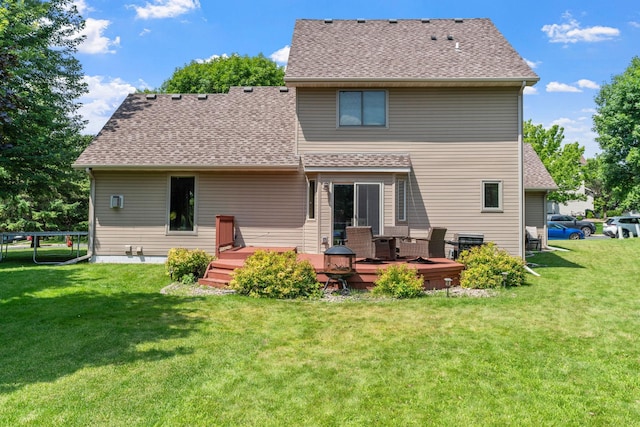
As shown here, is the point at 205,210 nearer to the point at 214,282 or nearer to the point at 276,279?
the point at 214,282

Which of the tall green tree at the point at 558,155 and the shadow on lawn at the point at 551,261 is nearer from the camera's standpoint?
the shadow on lawn at the point at 551,261

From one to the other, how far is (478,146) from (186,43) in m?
13.1

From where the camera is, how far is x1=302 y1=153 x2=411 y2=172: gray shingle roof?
415 inches

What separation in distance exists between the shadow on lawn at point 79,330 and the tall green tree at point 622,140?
29.8 meters

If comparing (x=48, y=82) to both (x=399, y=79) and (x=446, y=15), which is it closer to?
(x=399, y=79)

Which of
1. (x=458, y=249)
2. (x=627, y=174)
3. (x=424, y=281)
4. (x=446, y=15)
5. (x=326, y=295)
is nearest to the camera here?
(x=326, y=295)

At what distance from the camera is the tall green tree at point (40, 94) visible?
1326 centimetres

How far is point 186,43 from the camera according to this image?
54.4 feet

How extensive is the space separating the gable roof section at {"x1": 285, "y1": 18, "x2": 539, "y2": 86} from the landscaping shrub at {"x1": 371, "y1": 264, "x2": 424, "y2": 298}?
5.79m

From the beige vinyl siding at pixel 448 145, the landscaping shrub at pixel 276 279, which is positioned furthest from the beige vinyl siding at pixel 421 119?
the landscaping shrub at pixel 276 279

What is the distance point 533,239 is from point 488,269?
8.83 meters

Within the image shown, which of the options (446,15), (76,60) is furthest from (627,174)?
(76,60)

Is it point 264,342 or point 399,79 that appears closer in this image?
point 264,342

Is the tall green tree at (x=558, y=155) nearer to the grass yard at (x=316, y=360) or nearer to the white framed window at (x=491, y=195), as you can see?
the white framed window at (x=491, y=195)
